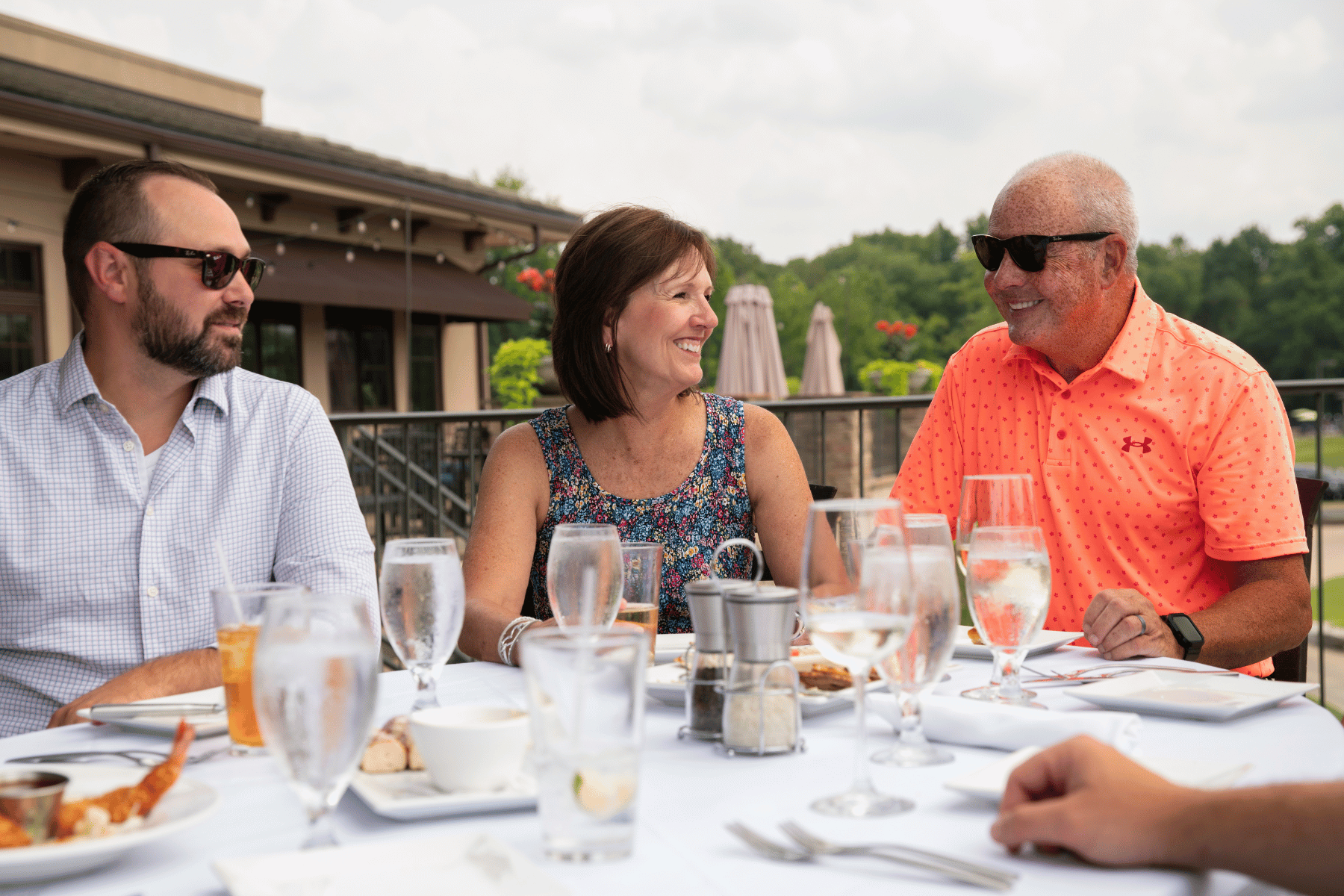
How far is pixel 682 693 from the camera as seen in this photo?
1317 millimetres

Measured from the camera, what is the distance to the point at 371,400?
1364cm

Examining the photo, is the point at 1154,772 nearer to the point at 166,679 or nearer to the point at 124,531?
the point at 166,679

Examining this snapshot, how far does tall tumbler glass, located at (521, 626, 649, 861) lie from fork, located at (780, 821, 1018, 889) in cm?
15

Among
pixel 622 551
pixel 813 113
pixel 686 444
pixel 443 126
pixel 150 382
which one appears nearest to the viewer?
pixel 622 551

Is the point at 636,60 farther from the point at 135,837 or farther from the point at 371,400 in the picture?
the point at 135,837

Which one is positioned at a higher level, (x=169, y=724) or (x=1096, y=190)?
(x=1096, y=190)

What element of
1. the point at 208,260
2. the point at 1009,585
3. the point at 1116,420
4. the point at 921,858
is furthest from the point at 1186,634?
the point at 208,260

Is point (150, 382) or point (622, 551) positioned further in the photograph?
point (150, 382)

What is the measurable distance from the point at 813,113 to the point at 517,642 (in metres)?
43.9

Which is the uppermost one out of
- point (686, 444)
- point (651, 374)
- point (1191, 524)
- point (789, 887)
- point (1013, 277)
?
point (1013, 277)

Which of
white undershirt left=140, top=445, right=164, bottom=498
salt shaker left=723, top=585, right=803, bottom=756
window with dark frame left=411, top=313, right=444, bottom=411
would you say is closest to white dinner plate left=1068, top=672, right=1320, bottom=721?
salt shaker left=723, top=585, right=803, bottom=756

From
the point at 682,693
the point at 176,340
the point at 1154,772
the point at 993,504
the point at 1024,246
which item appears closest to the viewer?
the point at 1154,772

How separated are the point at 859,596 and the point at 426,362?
14244 mm

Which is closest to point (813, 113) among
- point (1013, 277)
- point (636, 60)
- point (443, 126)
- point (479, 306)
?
point (636, 60)
